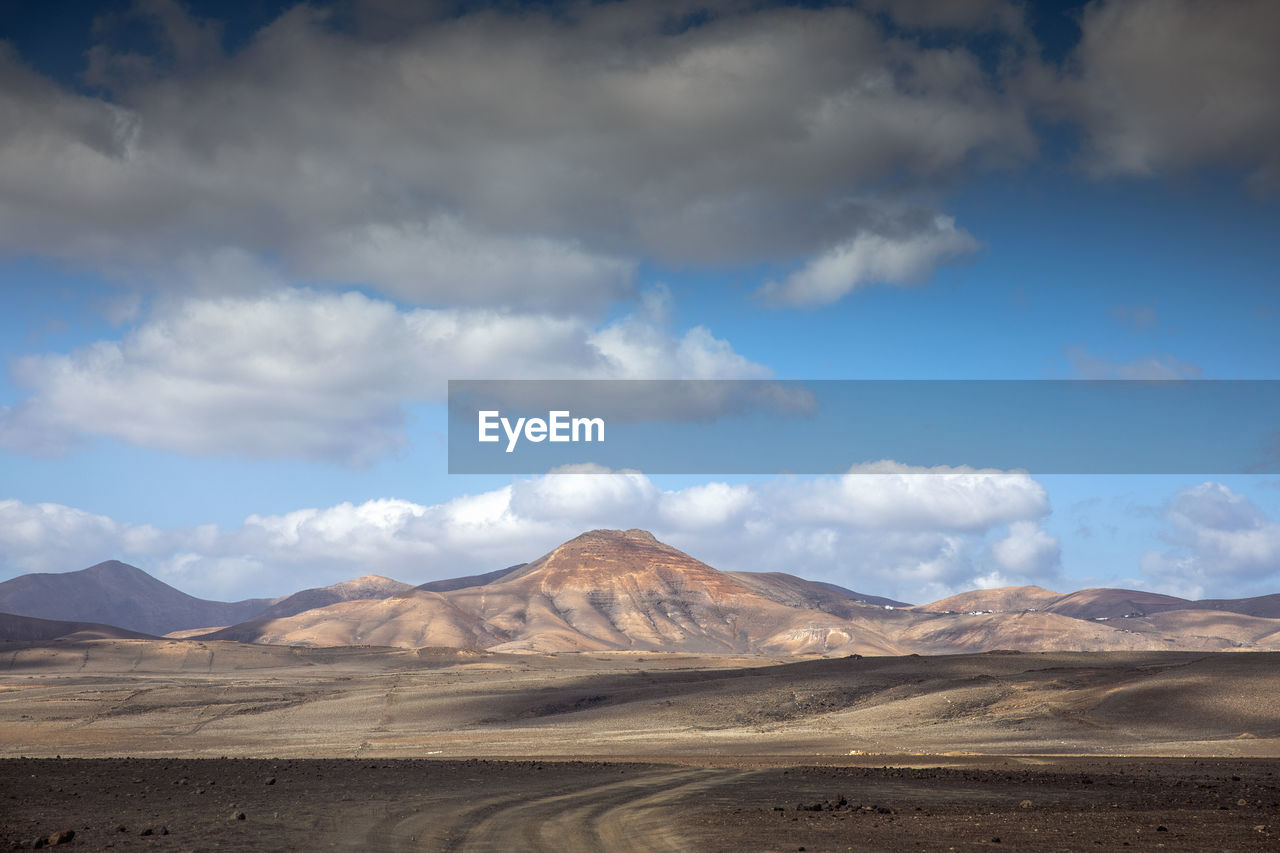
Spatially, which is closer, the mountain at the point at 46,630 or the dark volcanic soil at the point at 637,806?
the dark volcanic soil at the point at 637,806

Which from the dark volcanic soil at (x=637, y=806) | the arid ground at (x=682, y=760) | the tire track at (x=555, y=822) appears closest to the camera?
the tire track at (x=555, y=822)

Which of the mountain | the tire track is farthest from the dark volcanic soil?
the mountain

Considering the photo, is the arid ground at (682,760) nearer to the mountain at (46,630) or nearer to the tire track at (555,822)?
the tire track at (555,822)

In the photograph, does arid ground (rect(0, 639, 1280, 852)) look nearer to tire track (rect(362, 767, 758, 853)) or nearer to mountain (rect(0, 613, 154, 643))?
tire track (rect(362, 767, 758, 853))

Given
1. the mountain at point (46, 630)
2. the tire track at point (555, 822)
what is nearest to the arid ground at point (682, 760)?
the tire track at point (555, 822)

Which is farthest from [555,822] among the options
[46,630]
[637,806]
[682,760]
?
[46,630]

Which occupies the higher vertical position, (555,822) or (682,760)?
(555,822)

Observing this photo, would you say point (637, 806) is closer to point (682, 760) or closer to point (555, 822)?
point (555, 822)
